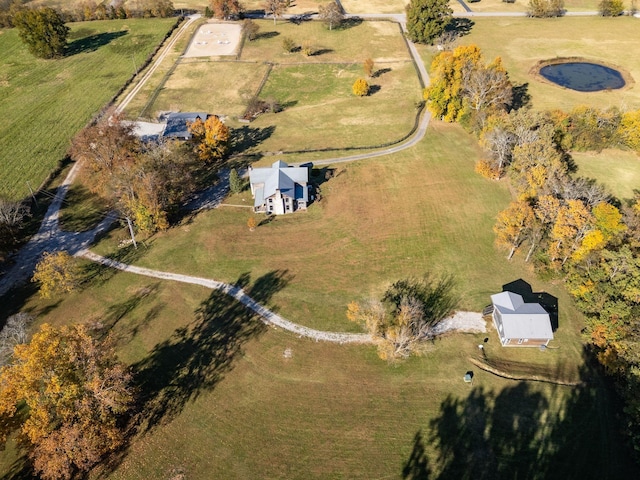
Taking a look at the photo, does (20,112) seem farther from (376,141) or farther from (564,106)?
(564,106)

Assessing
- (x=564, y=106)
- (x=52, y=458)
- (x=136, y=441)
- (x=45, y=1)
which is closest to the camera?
(x=52, y=458)

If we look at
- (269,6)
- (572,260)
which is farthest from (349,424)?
(269,6)

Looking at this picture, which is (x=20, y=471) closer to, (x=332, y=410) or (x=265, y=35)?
(x=332, y=410)

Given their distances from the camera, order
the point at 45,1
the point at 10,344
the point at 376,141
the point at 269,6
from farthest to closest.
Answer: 1. the point at 45,1
2. the point at 269,6
3. the point at 376,141
4. the point at 10,344

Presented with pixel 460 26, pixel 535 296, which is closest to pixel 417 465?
pixel 535 296

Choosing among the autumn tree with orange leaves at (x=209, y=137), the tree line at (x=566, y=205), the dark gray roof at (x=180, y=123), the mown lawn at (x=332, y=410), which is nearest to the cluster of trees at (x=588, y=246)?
the tree line at (x=566, y=205)

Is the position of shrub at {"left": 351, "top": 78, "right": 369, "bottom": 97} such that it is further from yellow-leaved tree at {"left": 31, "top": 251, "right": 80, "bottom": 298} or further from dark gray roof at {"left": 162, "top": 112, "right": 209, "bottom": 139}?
yellow-leaved tree at {"left": 31, "top": 251, "right": 80, "bottom": 298}

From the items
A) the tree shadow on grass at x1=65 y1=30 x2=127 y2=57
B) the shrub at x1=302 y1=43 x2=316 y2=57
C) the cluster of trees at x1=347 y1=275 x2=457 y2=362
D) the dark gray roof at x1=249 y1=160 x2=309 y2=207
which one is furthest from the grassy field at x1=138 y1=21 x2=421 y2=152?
the cluster of trees at x1=347 y1=275 x2=457 y2=362
